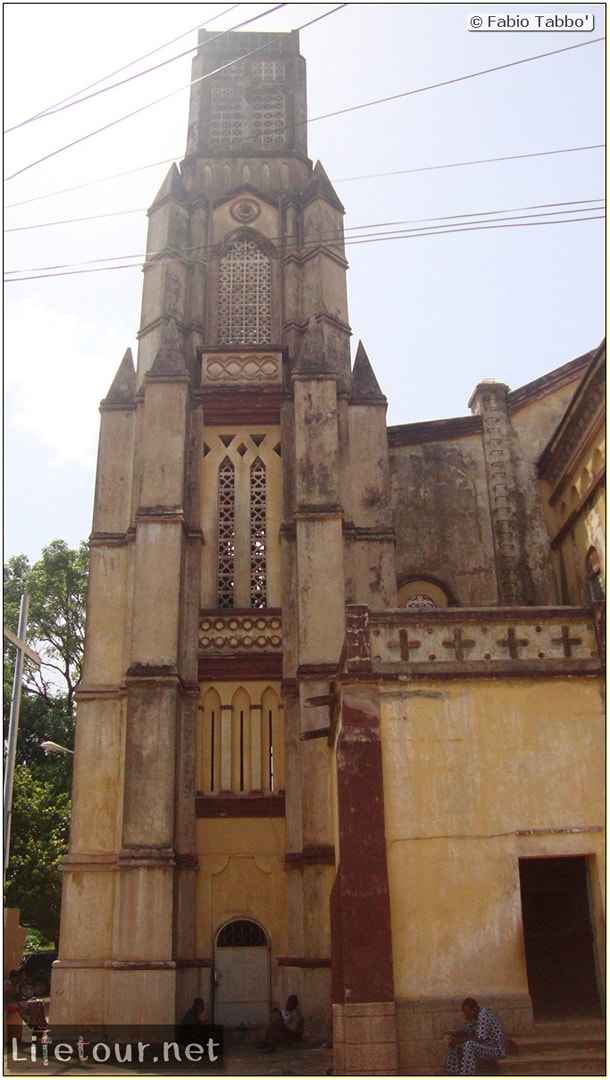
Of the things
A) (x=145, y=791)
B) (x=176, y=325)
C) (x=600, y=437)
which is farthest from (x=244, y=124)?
(x=145, y=791)

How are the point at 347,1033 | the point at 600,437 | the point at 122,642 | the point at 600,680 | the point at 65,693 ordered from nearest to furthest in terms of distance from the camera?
the point at 347,1033, the point at 600,680, the point at 600,437, the point at 122,642, the point at 65,693

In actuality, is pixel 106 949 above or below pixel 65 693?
below

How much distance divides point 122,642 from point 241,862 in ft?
15.3

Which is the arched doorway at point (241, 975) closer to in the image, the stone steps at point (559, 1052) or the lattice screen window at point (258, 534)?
the lattice screen window at point (258, 534)

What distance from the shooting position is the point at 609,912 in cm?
1022

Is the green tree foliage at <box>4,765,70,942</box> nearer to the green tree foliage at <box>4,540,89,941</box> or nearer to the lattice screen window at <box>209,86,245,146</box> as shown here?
the green tree foliage at <box>4,540,89,941</box>

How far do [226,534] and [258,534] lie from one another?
25.4 inches

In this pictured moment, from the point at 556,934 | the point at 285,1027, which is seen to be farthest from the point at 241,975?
the point at 556,934

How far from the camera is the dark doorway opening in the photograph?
493 inches

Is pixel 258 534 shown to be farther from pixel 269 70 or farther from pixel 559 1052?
pixel 269 70

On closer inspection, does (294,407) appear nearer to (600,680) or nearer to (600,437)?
(600,437)

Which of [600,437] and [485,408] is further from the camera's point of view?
[485,408]

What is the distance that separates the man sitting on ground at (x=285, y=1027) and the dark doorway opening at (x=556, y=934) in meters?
4.03

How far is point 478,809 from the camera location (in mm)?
10758
